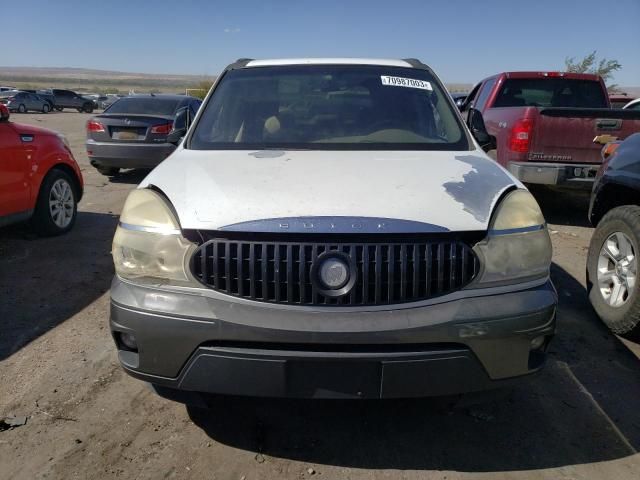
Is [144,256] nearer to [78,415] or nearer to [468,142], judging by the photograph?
[78,415]

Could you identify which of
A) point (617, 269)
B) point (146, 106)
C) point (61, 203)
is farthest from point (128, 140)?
point (617, 269)

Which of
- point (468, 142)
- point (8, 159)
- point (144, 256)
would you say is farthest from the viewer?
point (8, 159)

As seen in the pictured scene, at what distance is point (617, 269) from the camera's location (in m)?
3.87

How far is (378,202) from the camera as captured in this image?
2303 mm

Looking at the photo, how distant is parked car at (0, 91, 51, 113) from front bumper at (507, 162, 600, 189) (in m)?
40.1

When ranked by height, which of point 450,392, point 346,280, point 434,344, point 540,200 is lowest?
point 540,200

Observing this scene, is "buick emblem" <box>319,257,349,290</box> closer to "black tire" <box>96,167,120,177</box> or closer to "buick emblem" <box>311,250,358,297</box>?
"buick emblem" <box>311,250,358,297</box>

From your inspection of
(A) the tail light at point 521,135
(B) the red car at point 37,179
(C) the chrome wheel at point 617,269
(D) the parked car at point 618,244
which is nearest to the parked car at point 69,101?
(B) the red car at point 37,179

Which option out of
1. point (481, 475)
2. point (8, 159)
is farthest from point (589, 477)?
point (8, 159)

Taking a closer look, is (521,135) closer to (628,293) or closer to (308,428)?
(628,293)

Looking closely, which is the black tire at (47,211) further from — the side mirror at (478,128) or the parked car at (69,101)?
the parked car at (69,101)

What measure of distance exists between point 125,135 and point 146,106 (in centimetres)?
113

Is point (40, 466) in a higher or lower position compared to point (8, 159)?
lower

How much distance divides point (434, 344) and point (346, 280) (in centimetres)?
44
